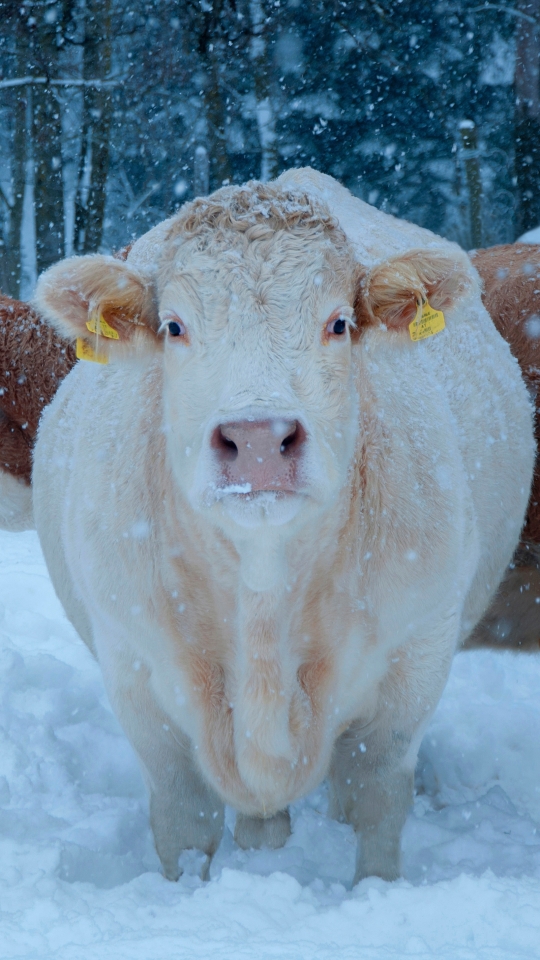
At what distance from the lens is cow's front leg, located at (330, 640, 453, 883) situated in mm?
2641

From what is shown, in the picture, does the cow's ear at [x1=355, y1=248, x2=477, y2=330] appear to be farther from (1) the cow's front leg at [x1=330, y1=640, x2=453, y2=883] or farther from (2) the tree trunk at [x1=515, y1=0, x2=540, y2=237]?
(2) the tree trunk at [x1=515, y1=0, x2=540, y2=237]

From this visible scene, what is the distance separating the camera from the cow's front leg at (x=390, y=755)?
264 cm

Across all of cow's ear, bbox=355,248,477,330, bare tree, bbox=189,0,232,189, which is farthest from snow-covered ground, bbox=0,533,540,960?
bare tree, bbox=189,0,232,189

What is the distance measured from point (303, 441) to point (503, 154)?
6.50 m

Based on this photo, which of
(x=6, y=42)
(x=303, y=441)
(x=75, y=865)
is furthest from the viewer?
(x=6, y=42)

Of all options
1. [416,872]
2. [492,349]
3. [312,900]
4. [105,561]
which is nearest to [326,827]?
[416,872]

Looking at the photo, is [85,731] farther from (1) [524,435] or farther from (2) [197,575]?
(1) [524,435]

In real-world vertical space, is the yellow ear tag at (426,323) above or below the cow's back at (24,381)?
above

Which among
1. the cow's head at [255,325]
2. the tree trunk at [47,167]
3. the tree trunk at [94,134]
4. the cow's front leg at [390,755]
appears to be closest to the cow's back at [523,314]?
the cow's front leg at [390,755]

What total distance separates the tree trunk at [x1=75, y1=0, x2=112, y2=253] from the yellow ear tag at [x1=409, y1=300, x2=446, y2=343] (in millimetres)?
6469

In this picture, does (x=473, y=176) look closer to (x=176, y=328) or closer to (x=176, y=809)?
(x=176, y=328)

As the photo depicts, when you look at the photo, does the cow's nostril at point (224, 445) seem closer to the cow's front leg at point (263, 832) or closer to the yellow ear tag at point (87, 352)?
the yellow ear tag at point (87, 352)

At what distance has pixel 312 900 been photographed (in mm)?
2279

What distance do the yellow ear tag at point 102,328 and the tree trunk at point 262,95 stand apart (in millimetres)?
5855
